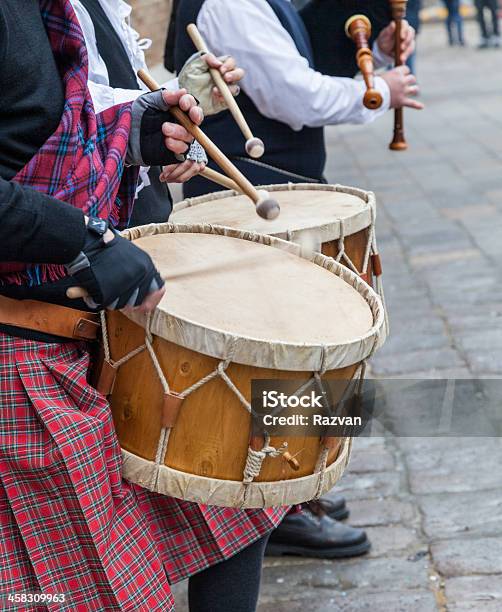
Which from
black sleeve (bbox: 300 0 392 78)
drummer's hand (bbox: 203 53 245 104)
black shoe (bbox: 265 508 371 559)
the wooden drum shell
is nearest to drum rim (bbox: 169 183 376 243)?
drummer's hand (bbox: 203 53 245 104)

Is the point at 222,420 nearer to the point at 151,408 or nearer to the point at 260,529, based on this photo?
the point at 151,408

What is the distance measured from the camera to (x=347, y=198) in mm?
2436

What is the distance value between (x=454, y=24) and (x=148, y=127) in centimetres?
1581

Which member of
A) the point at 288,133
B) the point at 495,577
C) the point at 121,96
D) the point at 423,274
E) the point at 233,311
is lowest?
the point at 423,274

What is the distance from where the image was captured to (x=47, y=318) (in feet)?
5.57

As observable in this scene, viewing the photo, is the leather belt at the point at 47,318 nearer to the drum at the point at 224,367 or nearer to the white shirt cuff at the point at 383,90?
the drum at the point at 224,367

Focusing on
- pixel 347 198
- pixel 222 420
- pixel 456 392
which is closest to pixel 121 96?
pixel 222 420

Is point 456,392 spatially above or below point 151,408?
below

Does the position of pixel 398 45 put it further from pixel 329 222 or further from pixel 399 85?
pixel 329 222

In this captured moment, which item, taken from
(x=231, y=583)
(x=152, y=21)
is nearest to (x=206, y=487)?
(x=231, y=583)

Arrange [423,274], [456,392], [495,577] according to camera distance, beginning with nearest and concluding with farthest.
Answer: [495,577]
[456,392]
[423,274]

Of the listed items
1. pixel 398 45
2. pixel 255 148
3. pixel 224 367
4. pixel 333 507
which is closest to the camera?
pixel 224 367

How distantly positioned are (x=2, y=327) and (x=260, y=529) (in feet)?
2.12

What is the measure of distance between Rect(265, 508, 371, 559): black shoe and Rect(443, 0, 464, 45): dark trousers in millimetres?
14011
